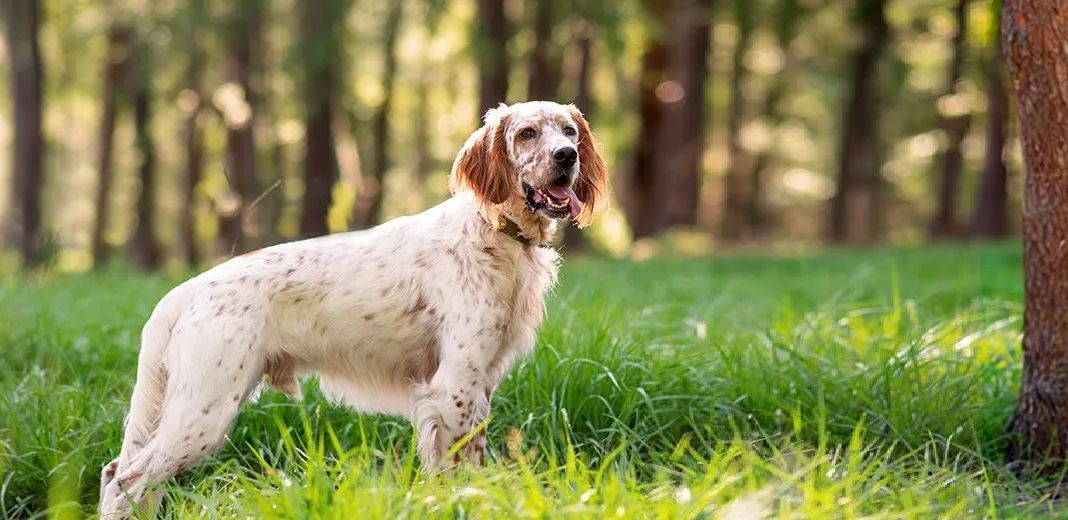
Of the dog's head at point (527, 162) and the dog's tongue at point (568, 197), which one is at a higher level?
the dog's head at point (527, 162)

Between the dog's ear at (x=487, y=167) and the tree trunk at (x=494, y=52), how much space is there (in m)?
10.6

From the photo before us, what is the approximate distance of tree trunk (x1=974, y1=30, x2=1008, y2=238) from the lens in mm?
17250

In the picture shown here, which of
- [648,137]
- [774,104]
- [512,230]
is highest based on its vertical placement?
[512,230]

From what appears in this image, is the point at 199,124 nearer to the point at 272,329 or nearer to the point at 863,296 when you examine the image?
the point at 863,296

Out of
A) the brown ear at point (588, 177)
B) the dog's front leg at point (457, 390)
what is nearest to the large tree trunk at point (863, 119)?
the brown ear at point (588, 177)

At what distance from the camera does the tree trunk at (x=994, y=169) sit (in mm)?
17250

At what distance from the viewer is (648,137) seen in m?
19.6

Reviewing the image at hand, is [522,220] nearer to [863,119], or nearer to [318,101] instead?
[318,101]

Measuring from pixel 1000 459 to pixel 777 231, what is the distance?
33.9 metres

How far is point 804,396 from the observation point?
486cm

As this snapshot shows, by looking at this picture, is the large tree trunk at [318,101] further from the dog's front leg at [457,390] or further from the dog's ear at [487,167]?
the dog's front leg at [457,390]

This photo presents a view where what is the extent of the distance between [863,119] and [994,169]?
4524 millimetres

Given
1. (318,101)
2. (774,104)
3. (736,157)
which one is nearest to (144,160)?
(318,101)

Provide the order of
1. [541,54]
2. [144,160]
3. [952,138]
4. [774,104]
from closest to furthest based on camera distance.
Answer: [541,54] < [144,160] < [952,138] < [774,104]
